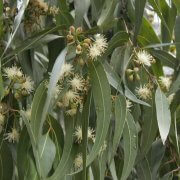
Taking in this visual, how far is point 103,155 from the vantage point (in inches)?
48.7

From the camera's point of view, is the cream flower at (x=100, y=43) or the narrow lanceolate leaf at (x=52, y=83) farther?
the cream flower at (x=100, y=43)

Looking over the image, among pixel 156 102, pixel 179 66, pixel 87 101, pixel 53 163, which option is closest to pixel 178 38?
pixel 179 66

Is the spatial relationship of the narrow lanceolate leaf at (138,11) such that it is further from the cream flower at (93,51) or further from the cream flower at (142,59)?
the cream flower at (93,51)

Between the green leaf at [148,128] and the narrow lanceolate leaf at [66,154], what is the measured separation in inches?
9.2

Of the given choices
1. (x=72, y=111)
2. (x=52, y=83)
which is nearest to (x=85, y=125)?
(x=72, y=111)

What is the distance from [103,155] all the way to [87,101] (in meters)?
0.17

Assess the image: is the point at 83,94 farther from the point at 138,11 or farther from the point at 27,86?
the point at 138,11

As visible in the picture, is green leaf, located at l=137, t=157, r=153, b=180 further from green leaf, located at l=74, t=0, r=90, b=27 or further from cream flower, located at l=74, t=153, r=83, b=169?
green leaf, located at l=74, t=0, r=90, b=27

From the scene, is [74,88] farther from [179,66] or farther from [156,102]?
[179,66]

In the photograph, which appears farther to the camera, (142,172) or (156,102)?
(142,172)

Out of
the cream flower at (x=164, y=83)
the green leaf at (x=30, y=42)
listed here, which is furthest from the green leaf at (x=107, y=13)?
the cream flower at (x=164, y=83)

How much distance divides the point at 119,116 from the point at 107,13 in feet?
0.93

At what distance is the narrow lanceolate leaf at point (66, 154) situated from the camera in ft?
3.80

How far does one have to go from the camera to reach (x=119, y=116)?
115cm
